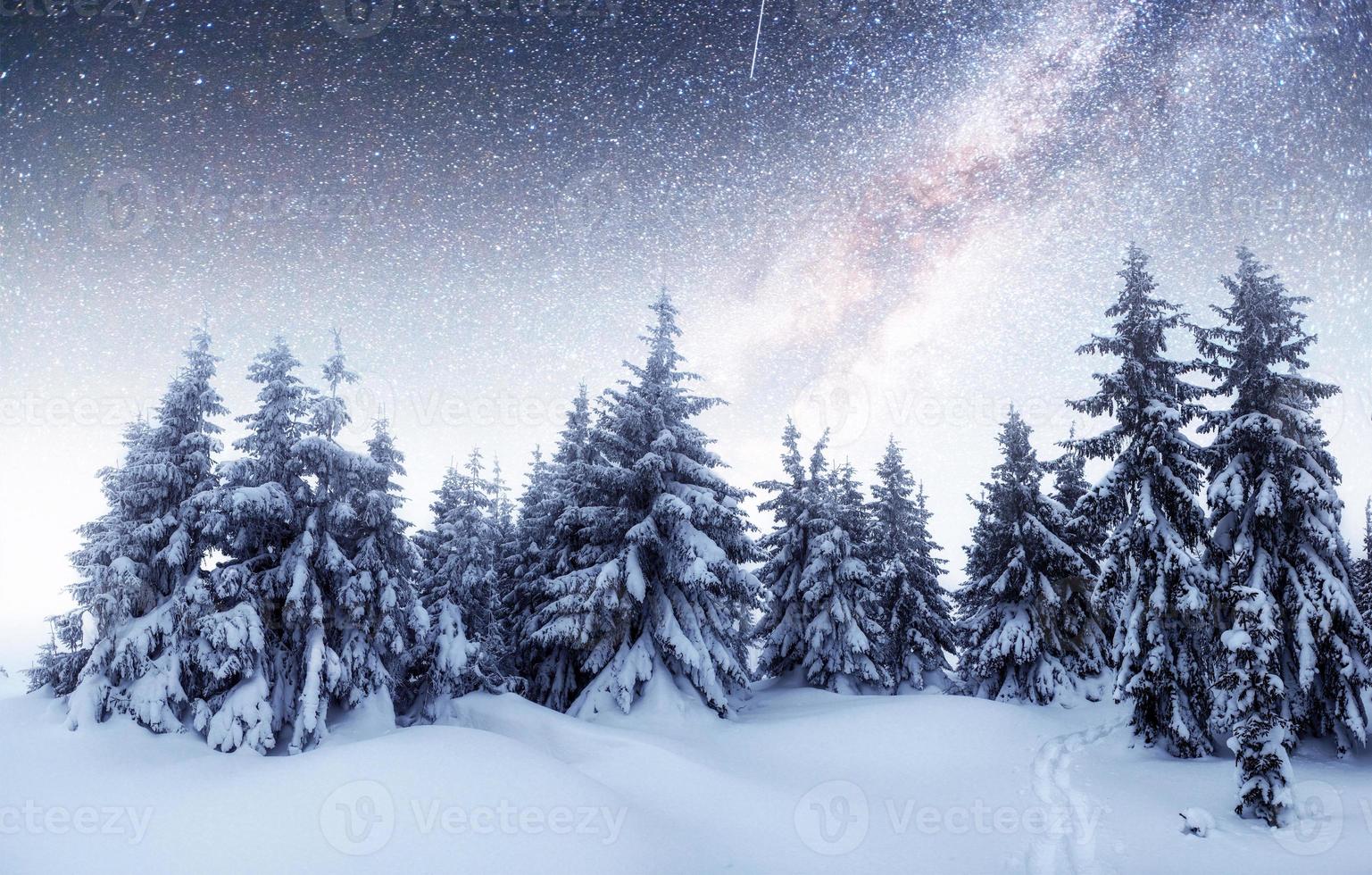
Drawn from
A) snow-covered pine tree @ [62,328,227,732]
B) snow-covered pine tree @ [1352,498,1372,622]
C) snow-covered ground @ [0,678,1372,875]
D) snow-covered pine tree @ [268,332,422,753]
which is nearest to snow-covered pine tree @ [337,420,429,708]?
snow-covered pine tree @ [268,332,422,753]

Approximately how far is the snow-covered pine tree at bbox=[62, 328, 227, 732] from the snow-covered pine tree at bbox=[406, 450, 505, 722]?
22.8 feet

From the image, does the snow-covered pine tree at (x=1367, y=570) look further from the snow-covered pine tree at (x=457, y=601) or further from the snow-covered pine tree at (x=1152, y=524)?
the snow-covered pine tree at (x=457, y=601)

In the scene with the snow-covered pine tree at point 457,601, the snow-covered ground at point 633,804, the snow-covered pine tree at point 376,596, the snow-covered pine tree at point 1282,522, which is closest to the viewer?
the snow-covered ground at point 633,804

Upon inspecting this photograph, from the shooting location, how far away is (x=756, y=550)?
20.5 metres

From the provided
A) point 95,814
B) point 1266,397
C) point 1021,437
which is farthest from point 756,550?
point 95,814

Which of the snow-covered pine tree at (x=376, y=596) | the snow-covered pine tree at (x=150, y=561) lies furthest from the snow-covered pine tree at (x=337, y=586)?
the snow-covered pine tree at (x=150, y=561)

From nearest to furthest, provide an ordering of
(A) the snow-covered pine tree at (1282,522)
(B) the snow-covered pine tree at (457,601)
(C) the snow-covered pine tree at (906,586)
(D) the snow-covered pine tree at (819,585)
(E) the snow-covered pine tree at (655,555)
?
(A) the snow-covered pine tree at (1282,522) < (E) the snow-covered pine tree at (655,555) < (B) the snow-covered pine tree at (457,601) < (D) the snow-covered pine tree at (819,585) < (C) the snow-covered pine tree at (906,586)

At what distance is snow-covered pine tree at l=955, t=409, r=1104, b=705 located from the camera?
22578mm

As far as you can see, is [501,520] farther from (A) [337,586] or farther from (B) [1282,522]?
(B) [1282,522]

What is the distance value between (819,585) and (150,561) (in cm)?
2208

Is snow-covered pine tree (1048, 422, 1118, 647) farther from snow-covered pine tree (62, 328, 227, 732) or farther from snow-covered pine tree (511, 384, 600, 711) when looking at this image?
snow-covered pine tree (62, 328, 227, 732)

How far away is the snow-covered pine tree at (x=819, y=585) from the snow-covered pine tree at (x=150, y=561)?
1827cm

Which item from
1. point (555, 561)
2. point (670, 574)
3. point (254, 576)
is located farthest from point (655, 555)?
point (254, 576)

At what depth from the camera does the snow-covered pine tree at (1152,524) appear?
590 inches
